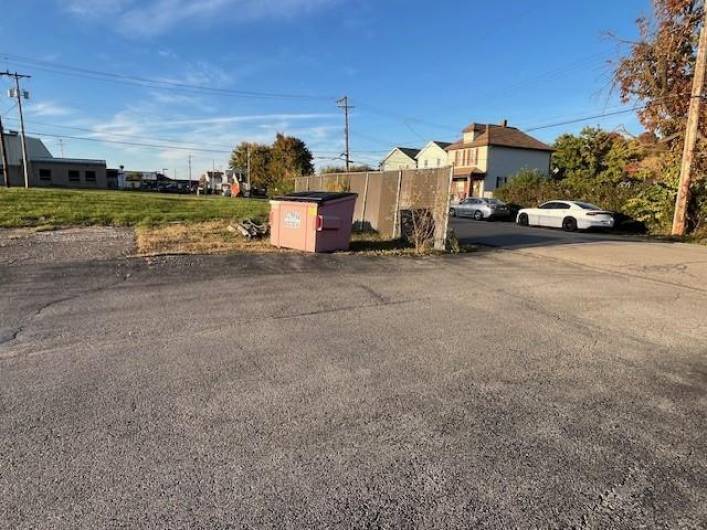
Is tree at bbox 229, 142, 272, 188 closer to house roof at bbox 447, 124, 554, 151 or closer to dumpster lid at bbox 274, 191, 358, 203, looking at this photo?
house roof at bbox 447, 124, 554, 151

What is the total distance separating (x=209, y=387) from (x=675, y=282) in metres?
8.81

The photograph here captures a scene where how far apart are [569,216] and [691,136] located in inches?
233

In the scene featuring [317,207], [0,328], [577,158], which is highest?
[577,158]

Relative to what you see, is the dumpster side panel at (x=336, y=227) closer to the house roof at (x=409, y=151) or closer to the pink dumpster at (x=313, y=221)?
the pink dumpster at (x=313, y=221)

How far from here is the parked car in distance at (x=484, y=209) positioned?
1080 inches

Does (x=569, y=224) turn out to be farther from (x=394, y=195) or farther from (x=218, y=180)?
(x=218, y=180)

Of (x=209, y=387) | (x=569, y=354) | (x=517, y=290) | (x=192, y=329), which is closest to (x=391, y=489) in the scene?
(x=209, y=387)

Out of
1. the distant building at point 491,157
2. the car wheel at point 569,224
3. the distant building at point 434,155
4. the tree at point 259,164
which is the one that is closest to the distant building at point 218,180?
the tree at point 259,164

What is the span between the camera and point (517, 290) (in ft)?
24.8

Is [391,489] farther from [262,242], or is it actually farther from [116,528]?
[262,242]

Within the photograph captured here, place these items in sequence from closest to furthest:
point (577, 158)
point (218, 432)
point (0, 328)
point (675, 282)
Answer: point (218, 432) → point (0, 328) → point (675, 282) → point (577, 158)

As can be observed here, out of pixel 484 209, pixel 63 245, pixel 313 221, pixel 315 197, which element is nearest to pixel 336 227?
pixel 313 221

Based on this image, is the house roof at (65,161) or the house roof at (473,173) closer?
the house roof at (473,173)

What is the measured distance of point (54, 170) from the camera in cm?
5478
